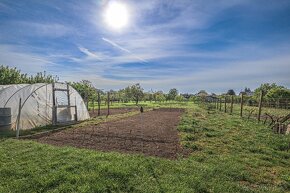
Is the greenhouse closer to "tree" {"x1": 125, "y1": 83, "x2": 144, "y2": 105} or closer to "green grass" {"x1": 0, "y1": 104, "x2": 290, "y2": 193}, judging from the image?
"green grass" {"x1": 0, "y1": 104, "x2": 290, "y2": 193}

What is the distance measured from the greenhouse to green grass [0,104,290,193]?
4.49 meters

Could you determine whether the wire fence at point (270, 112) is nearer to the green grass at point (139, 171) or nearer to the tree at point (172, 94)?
the green grass at point (139, 171)

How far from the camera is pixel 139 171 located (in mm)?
5141

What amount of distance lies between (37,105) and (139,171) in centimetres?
1010

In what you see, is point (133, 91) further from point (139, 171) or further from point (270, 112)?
point (139, 171)

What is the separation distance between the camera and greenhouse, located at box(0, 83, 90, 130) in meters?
11.5

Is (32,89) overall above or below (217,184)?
above

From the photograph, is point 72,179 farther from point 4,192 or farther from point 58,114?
point 58,114

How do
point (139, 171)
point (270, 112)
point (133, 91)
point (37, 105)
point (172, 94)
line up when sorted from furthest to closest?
point (172, 94) → point (133, 91) → point (270, 112) → point (37, 105) → point (139, 171)

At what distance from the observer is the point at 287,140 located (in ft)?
28.0

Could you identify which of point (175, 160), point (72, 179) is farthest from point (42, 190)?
point (175, 160)

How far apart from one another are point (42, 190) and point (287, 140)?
9.20m

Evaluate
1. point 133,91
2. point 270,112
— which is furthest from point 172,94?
point 270,112

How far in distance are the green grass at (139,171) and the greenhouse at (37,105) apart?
4492 millimetres
